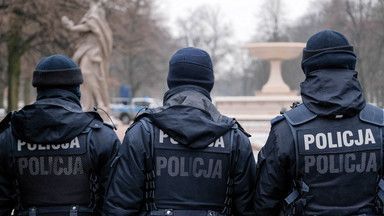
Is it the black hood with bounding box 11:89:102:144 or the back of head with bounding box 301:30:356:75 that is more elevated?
the back of head with bounding box 301:30:356:75

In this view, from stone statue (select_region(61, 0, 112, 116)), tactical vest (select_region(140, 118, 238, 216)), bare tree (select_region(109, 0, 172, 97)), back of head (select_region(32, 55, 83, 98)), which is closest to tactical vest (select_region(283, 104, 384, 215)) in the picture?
tactical vest (select_region(140, 118, 238, 216))

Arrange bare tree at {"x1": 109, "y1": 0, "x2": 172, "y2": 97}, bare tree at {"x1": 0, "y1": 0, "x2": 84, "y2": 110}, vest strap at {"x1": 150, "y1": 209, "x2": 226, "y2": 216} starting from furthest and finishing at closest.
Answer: bare tree at {"x1": 109, "y1": 0, "x2": 172, "y2": 97} < bare tree at {"x1": 0, "y1": 0, "x2": 84, "y2": 110} < vest strap at {"x1": 150, "y1": 209, "x2": 226, "y2": 216}

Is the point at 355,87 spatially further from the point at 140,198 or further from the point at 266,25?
the point at 266,25

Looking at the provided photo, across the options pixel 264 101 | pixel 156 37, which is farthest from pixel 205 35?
pixel 264 101

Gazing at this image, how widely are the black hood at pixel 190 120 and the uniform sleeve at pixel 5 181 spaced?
3.36 ft

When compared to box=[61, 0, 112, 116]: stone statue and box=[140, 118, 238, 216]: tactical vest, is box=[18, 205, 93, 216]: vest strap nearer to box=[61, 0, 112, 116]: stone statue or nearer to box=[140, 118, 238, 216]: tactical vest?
box=[140, 118, 238, 216]: tactical vest

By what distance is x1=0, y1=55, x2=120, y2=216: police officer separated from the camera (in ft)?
10.9

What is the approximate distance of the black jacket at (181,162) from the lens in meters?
3.05

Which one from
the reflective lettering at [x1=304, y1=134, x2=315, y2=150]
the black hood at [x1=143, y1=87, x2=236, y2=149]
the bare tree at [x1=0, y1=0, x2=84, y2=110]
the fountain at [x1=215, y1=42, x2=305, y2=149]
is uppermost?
the bare tree at [x1=0, y1=0, x2=84, y2=110]

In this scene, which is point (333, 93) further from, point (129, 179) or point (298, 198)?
point (129, 179)

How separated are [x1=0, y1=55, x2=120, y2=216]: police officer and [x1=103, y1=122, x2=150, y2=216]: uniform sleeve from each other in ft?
1.09

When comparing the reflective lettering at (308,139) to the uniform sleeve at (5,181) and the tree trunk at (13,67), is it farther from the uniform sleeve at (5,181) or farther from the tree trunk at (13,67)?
the tree trunk at (13,67)

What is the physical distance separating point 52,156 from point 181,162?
0.87 metres

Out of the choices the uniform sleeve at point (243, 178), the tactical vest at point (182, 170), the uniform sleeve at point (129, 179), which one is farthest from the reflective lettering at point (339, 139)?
the uniform sleeve at point (129, 179)
